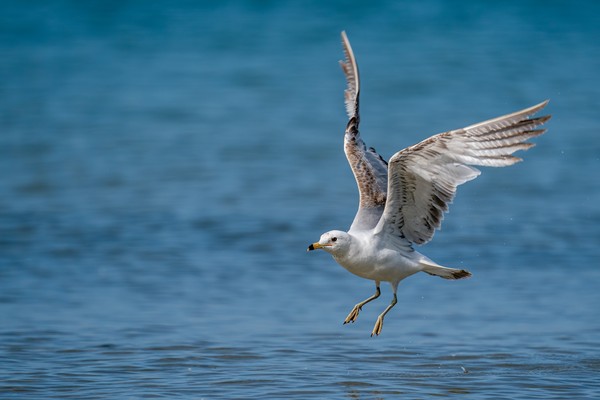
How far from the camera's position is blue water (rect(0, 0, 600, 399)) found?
901cm

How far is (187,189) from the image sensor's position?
17.2 m

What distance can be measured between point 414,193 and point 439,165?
0.40 meters

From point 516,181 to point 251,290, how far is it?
23.1 ft

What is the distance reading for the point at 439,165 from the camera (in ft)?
25.1

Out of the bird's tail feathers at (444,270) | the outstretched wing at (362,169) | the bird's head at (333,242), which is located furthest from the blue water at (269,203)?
the outstretched wing at (362,169)

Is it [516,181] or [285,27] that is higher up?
[285,27]

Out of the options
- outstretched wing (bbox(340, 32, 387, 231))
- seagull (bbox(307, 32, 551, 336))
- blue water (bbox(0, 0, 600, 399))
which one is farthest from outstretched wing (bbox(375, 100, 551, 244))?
blue water (bbox(0, 0, 600, 399))

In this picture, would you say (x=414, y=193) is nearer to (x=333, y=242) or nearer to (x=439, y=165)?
(x=439, y=165)

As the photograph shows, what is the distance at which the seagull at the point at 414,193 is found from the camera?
24.0 ft

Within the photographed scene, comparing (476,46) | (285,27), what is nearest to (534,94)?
(476,46)

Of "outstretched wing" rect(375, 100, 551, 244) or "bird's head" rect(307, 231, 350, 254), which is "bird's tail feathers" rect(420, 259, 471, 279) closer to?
"outstretched wing" rect(375, 100, 551, 244)

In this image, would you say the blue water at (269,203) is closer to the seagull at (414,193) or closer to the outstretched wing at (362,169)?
the seagull at (414,193)

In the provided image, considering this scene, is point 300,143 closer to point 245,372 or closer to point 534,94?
point 534,94

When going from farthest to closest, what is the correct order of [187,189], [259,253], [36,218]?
1. [187,189]
2. [36,218]
3. [259,253]
